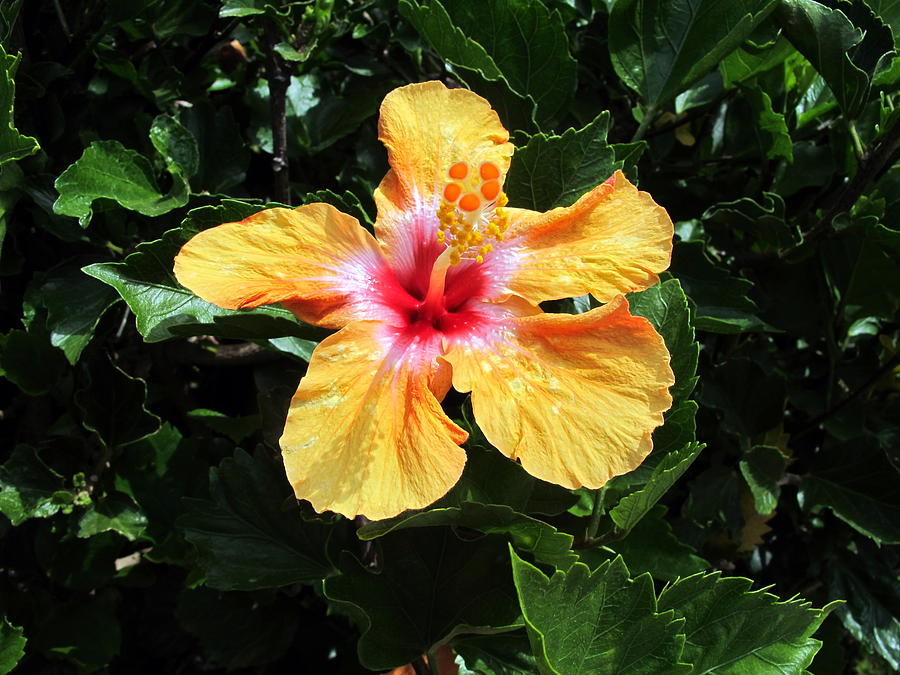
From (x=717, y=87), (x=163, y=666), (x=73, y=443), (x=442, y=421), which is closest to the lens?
(x=442, y=421)

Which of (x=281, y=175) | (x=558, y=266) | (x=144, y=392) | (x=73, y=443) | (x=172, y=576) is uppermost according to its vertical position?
(x=558, y=266)

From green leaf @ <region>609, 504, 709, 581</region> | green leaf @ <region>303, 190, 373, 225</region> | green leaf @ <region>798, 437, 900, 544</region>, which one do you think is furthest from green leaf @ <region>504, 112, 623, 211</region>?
green leaf @ <region>798, 437, 900, 544</region>

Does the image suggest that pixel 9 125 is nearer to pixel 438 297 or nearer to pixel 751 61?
pixel 438 297

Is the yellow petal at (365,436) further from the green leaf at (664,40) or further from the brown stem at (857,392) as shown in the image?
the brown stem at (857,392)

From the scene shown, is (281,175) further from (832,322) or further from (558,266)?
(832,322)

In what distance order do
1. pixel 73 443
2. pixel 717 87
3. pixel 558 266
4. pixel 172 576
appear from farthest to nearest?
1. pixel 172 576
2. pixel 717 87
3. pixel 73 443
4. pixel 558 266

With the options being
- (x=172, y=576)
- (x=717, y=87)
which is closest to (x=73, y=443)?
(x=172, y=576)

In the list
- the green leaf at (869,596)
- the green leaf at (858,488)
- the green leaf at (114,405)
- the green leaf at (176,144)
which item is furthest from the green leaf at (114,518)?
the green leaf at (869,596)

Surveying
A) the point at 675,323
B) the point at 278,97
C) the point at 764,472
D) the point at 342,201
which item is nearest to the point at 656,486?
the point at 675,323
